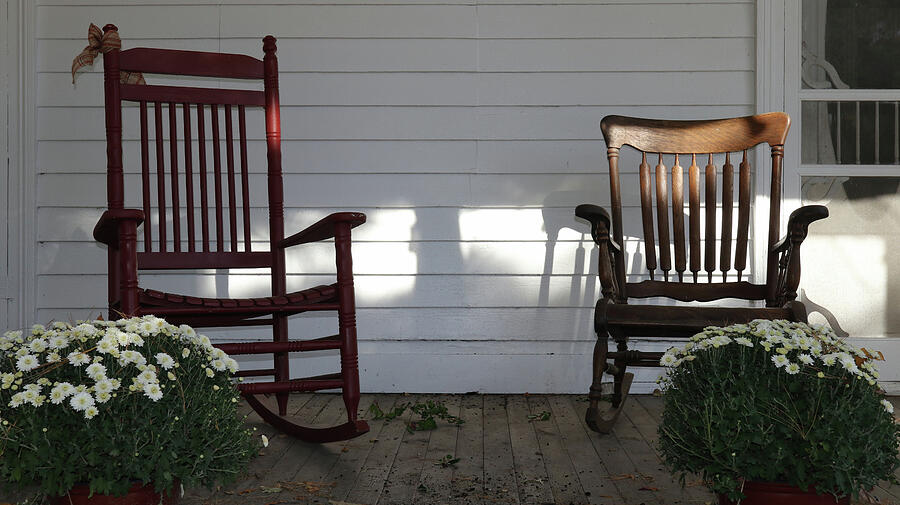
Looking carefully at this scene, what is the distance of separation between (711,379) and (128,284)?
3.92 feet

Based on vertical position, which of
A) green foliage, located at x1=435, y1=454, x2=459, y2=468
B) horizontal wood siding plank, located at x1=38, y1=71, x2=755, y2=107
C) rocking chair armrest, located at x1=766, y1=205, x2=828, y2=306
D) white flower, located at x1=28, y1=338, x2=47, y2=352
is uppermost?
horizontal wood siding plank, located at x1=38, y1=71, x2=755, y2=107

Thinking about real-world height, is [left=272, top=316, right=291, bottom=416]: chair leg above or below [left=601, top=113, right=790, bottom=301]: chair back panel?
below

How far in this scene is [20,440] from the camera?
1267 mm

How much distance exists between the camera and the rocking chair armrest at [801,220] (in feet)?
6.14

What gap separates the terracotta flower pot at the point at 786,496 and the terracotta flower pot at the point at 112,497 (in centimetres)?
98

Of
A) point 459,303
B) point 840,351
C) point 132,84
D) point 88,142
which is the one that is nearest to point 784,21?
point 459,303

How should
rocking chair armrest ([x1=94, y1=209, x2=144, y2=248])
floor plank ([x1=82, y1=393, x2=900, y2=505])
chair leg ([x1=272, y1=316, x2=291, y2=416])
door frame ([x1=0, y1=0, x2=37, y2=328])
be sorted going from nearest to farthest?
floor plank ([x1=82, y1=393, x2=900, y2=505]) < rocking chair armrest ([x1=94, y1=209, x2=144, y2=248]) < chair leg ([x1=272, y1=316, x2=291, y2=416]) < door frame ([x1=0, y1=0, x2=37, y2=328])

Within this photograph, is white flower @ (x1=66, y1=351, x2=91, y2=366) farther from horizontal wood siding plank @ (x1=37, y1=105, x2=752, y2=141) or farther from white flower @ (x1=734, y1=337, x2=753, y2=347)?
horizontal wood siding plank @ (x1=37, y1=105, x2=752, y2=141)

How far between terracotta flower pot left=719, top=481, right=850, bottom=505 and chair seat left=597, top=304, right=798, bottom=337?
0.56 m

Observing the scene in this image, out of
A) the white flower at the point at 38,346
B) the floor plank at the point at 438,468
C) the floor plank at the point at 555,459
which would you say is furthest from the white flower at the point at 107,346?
the floor plank at the point at 555,459

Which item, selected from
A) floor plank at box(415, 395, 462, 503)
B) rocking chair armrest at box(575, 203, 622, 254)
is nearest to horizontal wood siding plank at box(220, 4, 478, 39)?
rocking chair armrest at box(575, 203, 622, 254)

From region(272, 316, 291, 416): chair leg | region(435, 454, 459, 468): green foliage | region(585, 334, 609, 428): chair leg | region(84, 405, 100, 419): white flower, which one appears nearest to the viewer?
region(84, 405, 100, 419): white flower

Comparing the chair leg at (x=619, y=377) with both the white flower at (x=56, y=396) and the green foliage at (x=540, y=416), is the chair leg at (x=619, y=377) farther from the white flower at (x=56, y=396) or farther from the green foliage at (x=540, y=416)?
the white flower at (x=56, y=396)

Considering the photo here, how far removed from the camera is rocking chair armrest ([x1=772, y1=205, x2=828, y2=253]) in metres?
1.87
